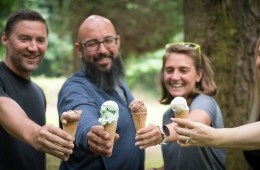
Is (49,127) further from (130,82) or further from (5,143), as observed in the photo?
(130,82)

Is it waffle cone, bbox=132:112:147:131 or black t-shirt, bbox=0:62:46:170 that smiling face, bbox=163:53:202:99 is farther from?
black t-shirt, bbox=0:62:46:170

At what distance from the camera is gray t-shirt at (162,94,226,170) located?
379 cm

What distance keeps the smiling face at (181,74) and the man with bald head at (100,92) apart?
56cm

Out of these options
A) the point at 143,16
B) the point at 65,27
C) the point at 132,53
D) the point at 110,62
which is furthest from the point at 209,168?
the point at 132,53

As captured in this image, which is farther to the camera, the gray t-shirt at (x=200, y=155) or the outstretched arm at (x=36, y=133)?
the gray t-shirt at (x=200, y=155)

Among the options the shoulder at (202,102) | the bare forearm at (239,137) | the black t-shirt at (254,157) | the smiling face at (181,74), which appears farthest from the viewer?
the smiling face at (181,74)

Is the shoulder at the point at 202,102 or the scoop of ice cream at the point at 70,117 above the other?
the scoop of ice cream at the point at 70,117

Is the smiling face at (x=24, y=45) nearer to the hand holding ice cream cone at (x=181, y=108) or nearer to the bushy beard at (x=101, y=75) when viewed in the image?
the bushy beard at (x=101, y=75)

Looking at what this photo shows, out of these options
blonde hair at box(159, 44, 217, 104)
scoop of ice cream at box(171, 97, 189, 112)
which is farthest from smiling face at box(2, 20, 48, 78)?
scoop of ice cream at box(171, 97, 189, 112)

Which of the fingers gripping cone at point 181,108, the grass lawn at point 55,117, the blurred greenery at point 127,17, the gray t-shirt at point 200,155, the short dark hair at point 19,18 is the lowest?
the grass lawn at point 55,117

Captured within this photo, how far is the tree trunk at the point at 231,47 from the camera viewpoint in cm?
548

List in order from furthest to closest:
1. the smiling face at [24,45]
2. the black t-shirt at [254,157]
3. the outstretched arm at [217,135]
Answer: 1. the smiling face at [24,45]
2. the black t-shirt at [254,157]
3. the outstretched arm at [217,135]

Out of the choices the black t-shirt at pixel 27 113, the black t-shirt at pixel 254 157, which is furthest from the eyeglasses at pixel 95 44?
the black t-shirt at pixel 254 157

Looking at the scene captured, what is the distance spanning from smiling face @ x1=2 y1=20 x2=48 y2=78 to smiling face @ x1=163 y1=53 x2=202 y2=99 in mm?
1321
